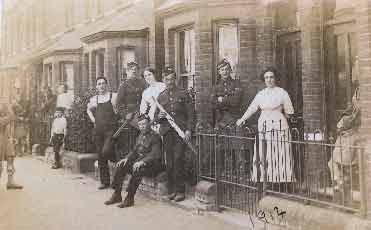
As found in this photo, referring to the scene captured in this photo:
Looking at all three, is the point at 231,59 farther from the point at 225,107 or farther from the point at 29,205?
the point at 29,205

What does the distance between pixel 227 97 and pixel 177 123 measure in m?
0.97

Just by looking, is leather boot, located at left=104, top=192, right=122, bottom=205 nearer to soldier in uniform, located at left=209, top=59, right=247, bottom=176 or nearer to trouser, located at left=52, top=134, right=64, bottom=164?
soldier in uniform, located at left=209, top=59, right=247, bottom=176

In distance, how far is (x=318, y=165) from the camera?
7070mm

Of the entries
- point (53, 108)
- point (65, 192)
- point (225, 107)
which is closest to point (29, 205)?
point (65, 192)

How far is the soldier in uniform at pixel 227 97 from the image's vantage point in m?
7.75

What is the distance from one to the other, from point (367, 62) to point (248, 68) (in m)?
3.92

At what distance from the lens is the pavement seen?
6.11m

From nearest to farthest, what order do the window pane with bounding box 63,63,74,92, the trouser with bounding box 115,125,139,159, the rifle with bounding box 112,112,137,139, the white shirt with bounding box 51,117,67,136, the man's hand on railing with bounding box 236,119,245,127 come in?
1. the man's hand on railing with bounding box 236,119,245,127
2. the rifle with bounding box 112,112,137,139
3. the trouser with bounding box 115,125,139,159
4. the white shirt with bounding box 51,117,67,136
5. the window pane with bounding box 63,63,74,92

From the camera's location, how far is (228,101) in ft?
25.7

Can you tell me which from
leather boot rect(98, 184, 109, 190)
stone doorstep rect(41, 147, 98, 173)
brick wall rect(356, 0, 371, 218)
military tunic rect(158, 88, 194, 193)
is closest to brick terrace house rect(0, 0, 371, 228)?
brick wall rect(356, 0, 371, 218)

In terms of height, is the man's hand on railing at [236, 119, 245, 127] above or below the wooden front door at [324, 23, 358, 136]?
below

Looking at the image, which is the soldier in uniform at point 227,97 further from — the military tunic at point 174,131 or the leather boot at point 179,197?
the leather boot at point 179,197

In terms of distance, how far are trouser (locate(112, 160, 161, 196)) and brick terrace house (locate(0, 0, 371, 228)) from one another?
1.96 meters

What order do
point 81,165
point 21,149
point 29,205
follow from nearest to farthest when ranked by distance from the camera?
1. point 29,205
2. point 81,165
3. point 21,149
